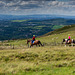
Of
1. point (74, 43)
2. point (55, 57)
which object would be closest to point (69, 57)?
point (55, 57)

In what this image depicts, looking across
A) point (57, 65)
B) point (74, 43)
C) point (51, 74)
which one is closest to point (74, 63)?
point (57, 65)

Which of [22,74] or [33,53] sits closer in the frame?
[22,74]

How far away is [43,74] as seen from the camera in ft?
54.4

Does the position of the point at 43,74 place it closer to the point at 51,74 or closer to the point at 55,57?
the point at 51,74

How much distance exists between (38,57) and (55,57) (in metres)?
3.65

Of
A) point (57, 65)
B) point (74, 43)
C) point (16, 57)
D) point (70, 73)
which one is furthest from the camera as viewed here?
point (74, 43)

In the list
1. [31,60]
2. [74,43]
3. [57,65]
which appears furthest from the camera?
[74,43]

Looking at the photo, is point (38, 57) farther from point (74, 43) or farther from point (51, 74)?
point (74, 43)

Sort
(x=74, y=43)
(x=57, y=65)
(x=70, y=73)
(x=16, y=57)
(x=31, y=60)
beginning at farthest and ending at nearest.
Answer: (x=74, y=43)
(x=16, y=57)
(x=31, y=60)
(x=57, y=65)
(x=70, y=73)

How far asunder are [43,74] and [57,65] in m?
4.72

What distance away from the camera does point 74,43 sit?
42.2 meters

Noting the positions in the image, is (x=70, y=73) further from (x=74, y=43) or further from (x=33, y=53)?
(x=74, y=43)

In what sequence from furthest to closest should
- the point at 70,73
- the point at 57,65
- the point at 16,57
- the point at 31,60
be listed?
the point at 16,57, the point at 31,60, the point at 57,65, the point at 70,73

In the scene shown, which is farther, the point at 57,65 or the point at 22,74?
the point at 57,65
